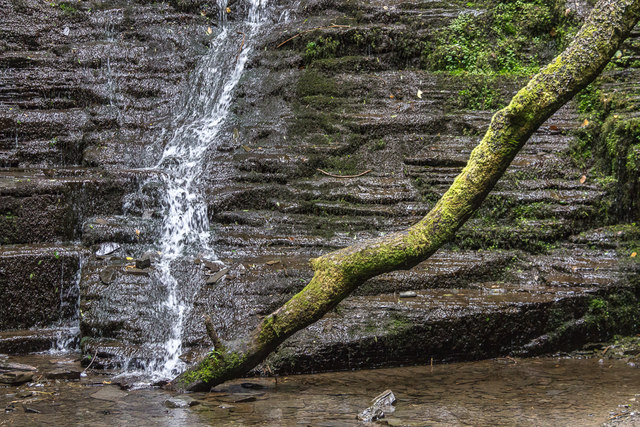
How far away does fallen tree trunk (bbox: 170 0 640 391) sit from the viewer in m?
4.04

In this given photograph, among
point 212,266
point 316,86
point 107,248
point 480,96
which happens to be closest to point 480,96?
point 480,96

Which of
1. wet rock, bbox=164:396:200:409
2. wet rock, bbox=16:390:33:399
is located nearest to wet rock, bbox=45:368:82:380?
wet rock, bbox=16:390:33:399

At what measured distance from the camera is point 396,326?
6.03 metres

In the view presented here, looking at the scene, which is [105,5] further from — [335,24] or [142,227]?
[142,227]

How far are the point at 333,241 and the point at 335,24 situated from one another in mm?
5600

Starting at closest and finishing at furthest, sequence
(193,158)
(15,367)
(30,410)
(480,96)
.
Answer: (30,410), (15,367), (193,158), (480,96)

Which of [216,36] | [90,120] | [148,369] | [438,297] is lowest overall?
[148,369]

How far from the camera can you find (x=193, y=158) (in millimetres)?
9062

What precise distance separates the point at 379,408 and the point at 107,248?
437 centimetres

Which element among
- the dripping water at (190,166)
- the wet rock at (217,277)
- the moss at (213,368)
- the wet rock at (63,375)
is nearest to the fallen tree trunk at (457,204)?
the moss at (213,368)

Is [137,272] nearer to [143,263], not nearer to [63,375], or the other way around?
[143,263]

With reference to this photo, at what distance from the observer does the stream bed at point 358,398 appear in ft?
14.1

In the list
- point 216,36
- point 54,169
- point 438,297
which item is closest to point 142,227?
point 54,169

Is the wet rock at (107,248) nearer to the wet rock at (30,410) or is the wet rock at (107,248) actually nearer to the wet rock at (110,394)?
the wet rock at (110,394)
